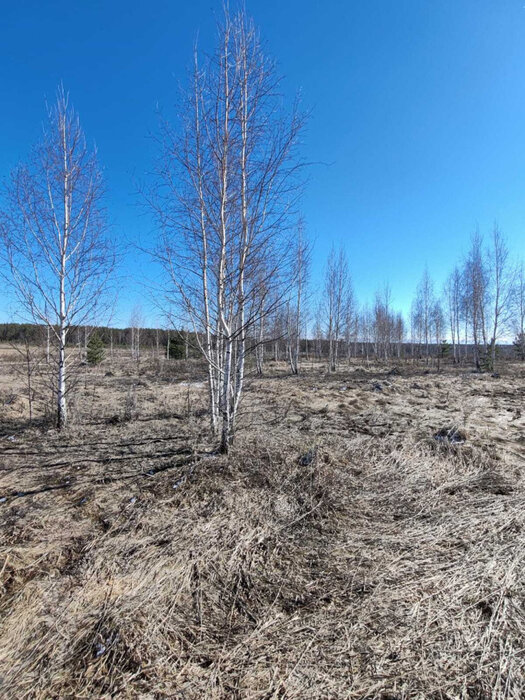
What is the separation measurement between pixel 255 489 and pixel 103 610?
1753 mm

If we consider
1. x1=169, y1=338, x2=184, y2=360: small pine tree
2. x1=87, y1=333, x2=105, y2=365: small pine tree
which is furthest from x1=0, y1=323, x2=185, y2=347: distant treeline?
x1=87, y1=333, x2=105, y2=365: small pine tree

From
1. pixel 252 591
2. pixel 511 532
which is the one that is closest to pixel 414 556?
pixel 511 532

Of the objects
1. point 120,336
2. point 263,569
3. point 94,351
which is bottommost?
point 263,569

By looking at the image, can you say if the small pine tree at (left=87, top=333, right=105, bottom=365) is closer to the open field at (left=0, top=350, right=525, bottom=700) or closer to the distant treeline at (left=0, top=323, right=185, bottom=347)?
the distant treeline at (left=0, top=323, right=185, bottom=347)

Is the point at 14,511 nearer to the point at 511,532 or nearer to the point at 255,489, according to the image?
the point at 255,489

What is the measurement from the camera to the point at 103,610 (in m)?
1.83

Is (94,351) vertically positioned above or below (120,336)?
below

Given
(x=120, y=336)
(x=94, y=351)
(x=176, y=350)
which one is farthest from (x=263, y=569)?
(x=120, y=336)

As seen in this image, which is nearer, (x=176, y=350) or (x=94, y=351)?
(x=94, y=351)

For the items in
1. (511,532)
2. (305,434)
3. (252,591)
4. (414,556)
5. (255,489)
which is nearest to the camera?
(252,591)

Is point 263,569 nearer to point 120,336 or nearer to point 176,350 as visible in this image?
point 176,350

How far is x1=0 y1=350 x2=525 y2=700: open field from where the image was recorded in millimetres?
1526

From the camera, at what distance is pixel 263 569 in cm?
225

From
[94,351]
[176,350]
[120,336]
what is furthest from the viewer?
[120,336]
